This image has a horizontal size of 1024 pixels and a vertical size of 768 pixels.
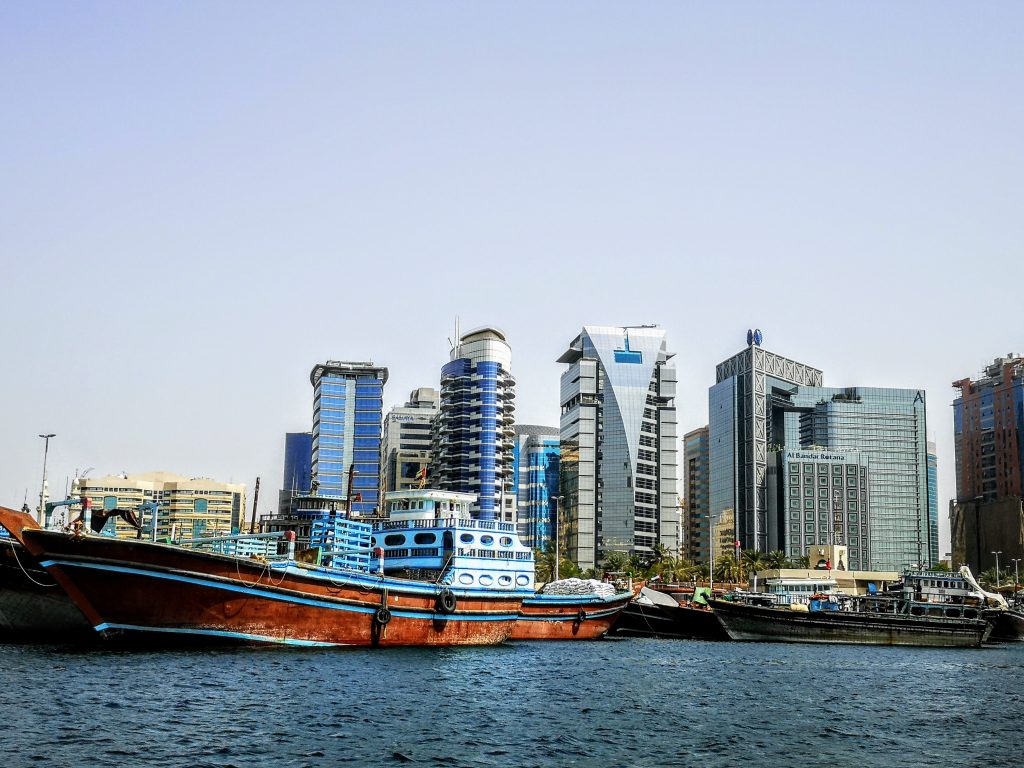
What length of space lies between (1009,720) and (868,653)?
122 ft

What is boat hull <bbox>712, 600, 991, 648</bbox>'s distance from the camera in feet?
295

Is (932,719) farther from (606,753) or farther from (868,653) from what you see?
(868,653)

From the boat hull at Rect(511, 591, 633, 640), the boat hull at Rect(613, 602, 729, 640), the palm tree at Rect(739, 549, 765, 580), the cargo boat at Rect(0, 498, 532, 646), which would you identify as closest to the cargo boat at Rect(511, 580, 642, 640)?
the boat hull at Rect(511, 591, 633, 640)

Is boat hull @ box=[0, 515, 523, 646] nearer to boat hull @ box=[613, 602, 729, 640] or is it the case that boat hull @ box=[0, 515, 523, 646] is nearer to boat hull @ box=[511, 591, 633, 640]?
boat hull @ box=[511, 591, 633, 640]

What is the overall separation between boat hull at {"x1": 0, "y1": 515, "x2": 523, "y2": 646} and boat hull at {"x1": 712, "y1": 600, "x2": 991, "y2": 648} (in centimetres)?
3370

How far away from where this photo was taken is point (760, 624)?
90.3 meters

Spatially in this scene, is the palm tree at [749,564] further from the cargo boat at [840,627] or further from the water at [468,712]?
the water at [468,712]

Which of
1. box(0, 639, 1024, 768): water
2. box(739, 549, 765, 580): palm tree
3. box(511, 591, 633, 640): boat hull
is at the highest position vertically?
box(739, 549, 765, 580): palm tree

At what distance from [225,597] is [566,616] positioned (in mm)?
35902

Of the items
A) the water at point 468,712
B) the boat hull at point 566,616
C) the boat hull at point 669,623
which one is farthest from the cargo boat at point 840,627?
the water at point 468,712

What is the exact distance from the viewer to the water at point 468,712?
34.1 m

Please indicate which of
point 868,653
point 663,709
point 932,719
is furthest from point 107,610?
point 868,653

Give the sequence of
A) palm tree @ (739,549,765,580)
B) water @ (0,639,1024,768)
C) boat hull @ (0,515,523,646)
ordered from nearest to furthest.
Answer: water @ (0,639,1024,768)
boat hull @ (0,515,523,646)
palm tree @ (739,549,765,580)

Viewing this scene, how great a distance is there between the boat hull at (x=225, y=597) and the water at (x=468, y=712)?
1.37m
